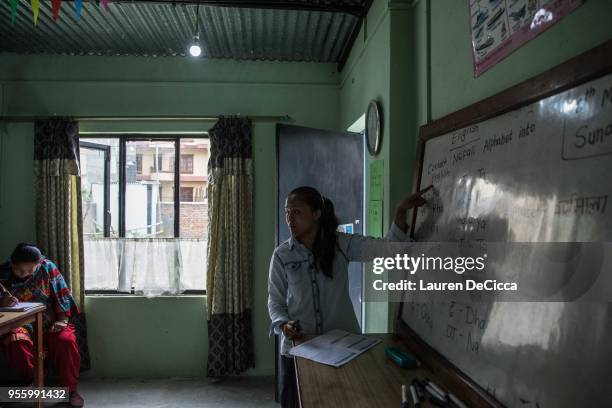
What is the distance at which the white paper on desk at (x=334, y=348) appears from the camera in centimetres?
124

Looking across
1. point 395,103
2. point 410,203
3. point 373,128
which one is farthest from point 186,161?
point 410,203

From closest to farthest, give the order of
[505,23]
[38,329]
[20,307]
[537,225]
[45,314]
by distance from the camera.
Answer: [537,225] → [505,23] → [20,307] → [38,329] → [45,314]

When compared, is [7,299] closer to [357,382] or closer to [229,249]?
[229,249]

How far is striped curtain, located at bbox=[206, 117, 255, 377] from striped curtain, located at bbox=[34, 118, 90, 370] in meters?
1.06

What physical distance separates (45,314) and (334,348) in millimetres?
2719

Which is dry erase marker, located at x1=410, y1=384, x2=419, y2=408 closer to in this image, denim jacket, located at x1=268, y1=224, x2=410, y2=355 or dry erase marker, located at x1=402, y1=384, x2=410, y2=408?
dry erase marker, located at x1=402, y1=384, x2=410, y2=408

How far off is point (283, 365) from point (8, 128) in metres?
3.26

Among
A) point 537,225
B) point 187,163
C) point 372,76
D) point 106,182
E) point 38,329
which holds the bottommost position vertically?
point 38,329

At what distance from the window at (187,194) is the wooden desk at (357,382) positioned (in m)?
2.63

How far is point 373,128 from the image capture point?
2.21m

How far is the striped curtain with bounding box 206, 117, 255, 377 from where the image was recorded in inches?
131

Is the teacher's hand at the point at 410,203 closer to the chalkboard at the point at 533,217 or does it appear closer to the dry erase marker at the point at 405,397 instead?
the chalkboard at the point at 533,217

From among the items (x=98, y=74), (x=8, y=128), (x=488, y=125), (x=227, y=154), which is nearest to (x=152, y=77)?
(x=98, y=74)

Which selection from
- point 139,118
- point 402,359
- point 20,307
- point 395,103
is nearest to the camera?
point 402,359
